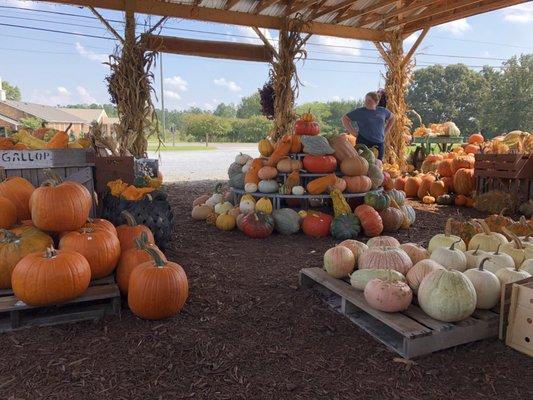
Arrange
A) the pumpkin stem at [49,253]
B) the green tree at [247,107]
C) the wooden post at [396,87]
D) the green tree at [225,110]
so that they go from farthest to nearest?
the green tree at [225,110], the green tree at [247,107], the wooden post at [396,87], the pumpkin stem at [49,253]

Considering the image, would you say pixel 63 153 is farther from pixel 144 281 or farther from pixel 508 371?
pixel 508 371

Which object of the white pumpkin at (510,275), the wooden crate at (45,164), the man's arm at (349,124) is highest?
the man's arm at (349,124)

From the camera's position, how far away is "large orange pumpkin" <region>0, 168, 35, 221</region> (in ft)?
10.1

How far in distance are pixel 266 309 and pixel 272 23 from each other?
7.31 meters

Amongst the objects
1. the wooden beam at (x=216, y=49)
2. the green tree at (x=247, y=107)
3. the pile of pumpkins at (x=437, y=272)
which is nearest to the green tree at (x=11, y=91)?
the green tree at (x=247, y=107)

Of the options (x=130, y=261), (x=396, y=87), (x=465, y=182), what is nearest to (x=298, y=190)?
(x=130, y=261)

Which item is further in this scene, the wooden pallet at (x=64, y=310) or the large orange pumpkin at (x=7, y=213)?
the large orange pumpkin at (x=7, y=213)

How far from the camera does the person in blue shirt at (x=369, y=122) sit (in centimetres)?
671

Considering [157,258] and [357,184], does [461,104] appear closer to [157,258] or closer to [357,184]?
[357,184]

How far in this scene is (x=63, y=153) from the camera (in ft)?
11.8

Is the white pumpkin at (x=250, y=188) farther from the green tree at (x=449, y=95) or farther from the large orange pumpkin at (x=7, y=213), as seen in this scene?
the green tree at (x=449, y=95)

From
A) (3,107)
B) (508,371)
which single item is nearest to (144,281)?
(508,371)

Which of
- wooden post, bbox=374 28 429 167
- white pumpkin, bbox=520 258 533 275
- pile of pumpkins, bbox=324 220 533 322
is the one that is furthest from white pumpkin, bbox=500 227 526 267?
wooden post, bbox=374 28 429 167

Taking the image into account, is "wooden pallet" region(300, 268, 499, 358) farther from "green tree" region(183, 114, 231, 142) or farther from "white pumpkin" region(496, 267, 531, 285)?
"green tree" region(183, 114, 231, 142)
